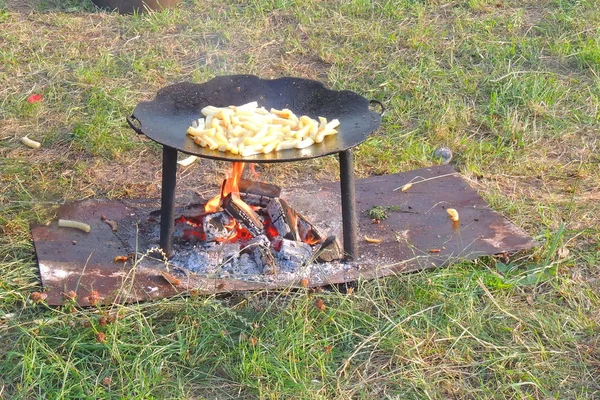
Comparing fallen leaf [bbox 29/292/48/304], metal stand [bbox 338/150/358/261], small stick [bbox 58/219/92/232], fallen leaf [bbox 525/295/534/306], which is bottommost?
small stick [bbox 58/219/92/232]

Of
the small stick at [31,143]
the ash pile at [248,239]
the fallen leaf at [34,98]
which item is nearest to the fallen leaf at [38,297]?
the ash pile at [248,239]

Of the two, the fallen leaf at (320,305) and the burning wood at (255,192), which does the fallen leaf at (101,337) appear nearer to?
the fallen leaf at (320,305)

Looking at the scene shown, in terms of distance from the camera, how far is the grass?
365 cm

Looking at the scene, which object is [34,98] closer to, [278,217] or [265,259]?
[278,217]

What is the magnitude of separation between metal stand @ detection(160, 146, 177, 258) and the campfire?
114 mm

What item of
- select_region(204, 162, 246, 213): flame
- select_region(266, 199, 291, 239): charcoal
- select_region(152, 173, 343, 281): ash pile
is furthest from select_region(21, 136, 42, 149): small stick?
select_region(266, 199, 291, 239): charcoal

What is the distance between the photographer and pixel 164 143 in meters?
3.85

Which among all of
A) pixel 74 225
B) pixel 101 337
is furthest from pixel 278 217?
pixel 101 337

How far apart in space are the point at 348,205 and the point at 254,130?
632mm

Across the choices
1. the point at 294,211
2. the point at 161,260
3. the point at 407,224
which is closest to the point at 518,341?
the point at 407,224

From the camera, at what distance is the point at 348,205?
4.24 meters

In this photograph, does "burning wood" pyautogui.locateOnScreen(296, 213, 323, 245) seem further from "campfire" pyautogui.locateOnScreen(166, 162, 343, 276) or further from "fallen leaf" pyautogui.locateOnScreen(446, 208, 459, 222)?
"fallen leaf" pyautogui.locateOnScreen(446, 208, 459, 222)

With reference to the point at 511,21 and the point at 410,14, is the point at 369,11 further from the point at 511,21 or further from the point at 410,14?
the point at 511,21

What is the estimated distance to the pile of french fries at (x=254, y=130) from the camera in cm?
390
